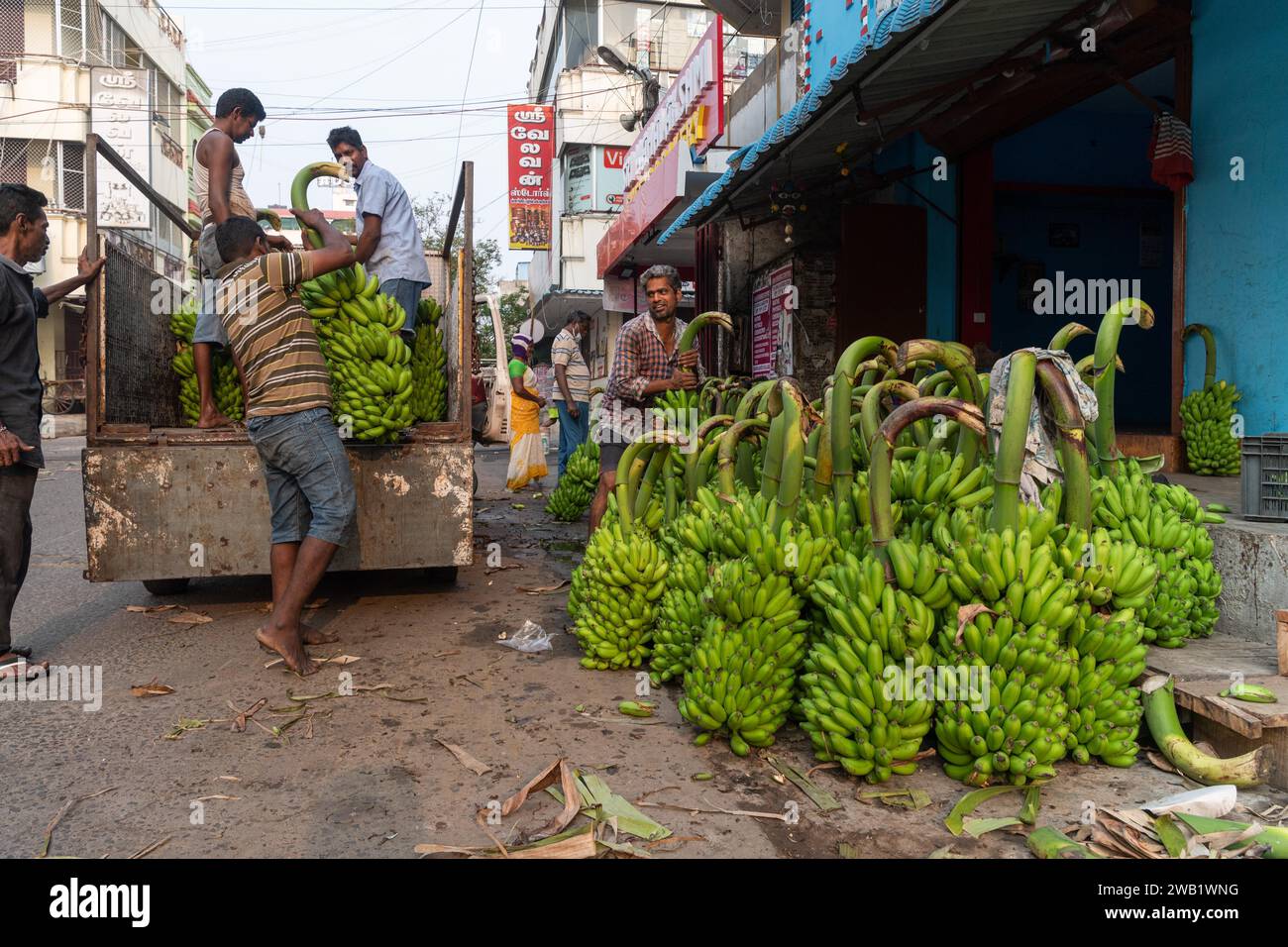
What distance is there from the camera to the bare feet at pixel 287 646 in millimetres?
4020

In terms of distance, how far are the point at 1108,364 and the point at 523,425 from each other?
8.23 meters

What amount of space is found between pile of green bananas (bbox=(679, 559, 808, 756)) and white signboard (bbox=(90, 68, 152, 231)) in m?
28.3

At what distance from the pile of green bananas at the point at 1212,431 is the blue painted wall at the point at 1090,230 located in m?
4.73

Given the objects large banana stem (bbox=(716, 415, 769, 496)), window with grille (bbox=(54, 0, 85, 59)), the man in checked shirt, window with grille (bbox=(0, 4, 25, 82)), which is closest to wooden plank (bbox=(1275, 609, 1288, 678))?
large banana stem (bbox=(716, 415, 769, 496))

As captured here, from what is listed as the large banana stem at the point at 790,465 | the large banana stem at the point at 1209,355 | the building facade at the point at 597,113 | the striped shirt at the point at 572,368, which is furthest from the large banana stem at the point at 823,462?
the building facade at the point at 597,113

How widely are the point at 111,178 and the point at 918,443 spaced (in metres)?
31.5

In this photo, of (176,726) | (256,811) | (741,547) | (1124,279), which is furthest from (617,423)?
(1124,279)

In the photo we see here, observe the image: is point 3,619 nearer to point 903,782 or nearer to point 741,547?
point 741,547

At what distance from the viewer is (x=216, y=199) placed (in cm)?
492

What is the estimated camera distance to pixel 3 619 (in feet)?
13.4

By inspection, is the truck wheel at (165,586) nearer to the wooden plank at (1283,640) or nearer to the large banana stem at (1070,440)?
the large banana stem at (1070,440)

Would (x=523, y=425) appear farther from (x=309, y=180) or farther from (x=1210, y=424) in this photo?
(x=1210, y=424)

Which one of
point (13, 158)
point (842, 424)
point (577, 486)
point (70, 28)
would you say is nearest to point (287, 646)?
point (842, 424)

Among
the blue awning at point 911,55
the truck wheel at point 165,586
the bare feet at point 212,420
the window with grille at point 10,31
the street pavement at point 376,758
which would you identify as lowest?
the street pavement at point 376,758
